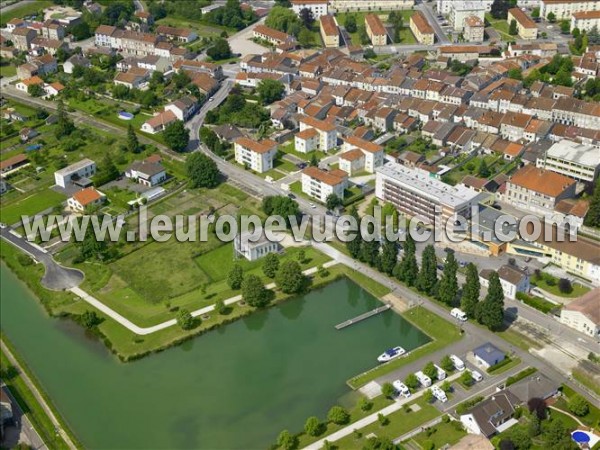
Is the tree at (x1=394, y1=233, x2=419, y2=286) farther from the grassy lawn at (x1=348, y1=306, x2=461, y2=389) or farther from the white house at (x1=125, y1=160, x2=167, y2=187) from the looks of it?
the white house at (x1=125, y1=160, x2=167, y2=187)

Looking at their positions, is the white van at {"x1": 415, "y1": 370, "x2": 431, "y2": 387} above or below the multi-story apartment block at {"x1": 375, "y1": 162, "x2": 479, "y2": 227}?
below

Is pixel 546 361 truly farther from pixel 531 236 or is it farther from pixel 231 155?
pixel 231 155

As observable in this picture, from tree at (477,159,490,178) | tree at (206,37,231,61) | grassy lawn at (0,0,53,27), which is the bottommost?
tree at (477,159,490,178)

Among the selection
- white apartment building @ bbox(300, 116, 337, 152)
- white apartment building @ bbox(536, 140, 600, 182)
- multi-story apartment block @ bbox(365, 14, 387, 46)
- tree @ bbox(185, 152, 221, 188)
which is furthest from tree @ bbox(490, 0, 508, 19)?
tree @ bbox(185, 152, 221, 188)

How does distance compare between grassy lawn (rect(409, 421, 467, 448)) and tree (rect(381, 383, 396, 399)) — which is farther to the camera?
tree (rect(381, 383, 396, 399))

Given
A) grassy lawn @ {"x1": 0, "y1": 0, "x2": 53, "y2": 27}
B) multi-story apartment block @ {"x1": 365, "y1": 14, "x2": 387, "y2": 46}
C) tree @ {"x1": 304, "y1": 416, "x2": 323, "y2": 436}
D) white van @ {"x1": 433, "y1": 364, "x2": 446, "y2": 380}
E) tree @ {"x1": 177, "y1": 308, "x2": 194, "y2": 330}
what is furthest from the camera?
grassy lawn @ {"x1": 0, "y1": 0, "x2": 53, "y2": 27}

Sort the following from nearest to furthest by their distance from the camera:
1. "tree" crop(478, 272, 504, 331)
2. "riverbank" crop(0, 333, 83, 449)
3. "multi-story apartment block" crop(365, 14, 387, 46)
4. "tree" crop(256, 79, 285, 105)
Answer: "riverbank" crop(0, 333, 83, 449), "tree" crop(478, 272, 504, 331), "tree" crop(256, 79, 285, 105), "multi-story apartment block" crop(365, 14, 387, 46)

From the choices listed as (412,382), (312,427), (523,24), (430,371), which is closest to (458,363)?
(430,371)
